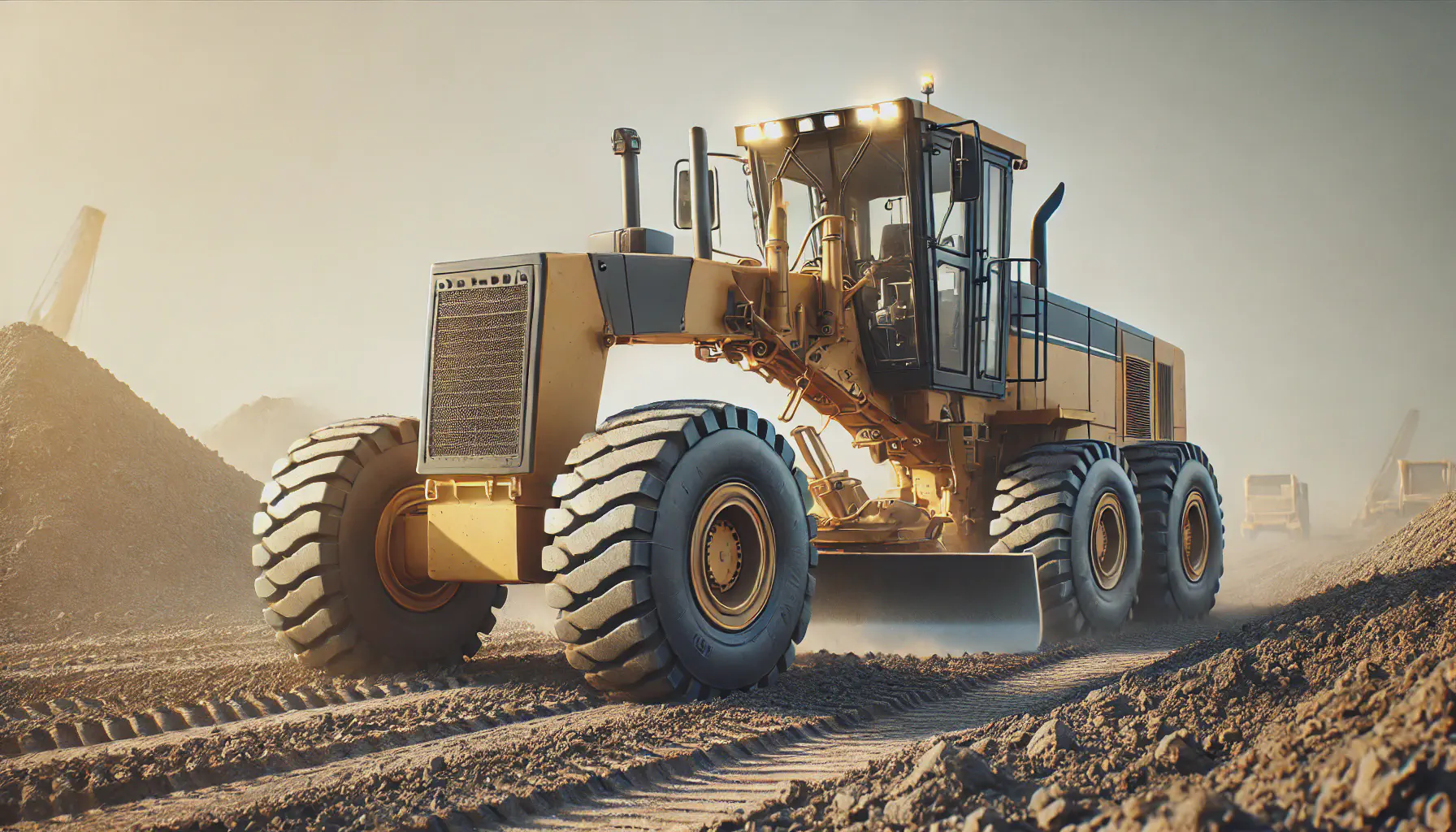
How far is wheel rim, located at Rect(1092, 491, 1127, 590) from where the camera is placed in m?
→ 8.68

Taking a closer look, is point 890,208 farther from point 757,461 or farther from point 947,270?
point 757,461

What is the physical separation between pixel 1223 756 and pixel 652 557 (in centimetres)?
242

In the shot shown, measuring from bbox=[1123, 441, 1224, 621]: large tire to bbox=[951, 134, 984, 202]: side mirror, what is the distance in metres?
3.73

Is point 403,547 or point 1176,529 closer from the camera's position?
point 403,547

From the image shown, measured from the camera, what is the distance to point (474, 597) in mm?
6703

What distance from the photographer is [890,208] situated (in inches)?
317

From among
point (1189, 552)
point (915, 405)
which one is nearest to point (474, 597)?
point (915, 405)

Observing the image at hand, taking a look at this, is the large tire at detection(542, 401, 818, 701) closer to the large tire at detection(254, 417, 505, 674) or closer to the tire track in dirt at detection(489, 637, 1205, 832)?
the tire track in dirt at detection(489, 637, 1205, 832)

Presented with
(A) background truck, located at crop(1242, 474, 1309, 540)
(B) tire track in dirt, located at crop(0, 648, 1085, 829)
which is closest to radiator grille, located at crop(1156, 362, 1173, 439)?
(B) tire track in dirt, located at crop(0, 648, 1085, 829)

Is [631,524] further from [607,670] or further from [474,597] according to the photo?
[474,597]

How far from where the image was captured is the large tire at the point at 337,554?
591 centimetres

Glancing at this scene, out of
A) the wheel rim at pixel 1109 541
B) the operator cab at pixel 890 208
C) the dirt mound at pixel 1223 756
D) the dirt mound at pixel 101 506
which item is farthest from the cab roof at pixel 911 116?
the dirt mound at pixel 101 506

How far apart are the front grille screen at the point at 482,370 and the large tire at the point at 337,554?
0.49m

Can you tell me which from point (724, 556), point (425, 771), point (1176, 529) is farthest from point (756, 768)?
point (1176, 529)
